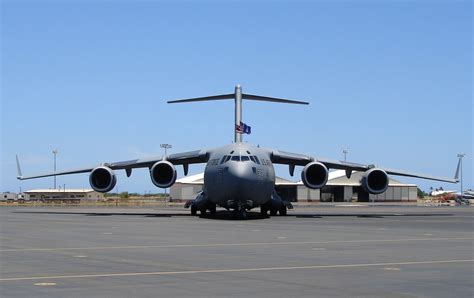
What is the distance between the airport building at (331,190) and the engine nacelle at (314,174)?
61053 mm

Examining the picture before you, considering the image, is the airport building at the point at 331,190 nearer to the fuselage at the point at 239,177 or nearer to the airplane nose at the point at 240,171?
the fuselage at the point at 239,177

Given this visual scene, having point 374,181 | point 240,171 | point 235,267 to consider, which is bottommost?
point 235,267

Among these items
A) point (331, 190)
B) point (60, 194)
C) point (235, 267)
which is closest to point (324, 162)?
point (235, 267)

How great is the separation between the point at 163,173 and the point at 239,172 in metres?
6.84

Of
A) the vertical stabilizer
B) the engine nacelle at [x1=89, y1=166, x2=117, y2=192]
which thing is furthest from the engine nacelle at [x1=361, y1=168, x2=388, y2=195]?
the engine nacelle at [x1=89, y1=166, x2=117, y2=192]

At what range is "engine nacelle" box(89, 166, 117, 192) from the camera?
1650 inches

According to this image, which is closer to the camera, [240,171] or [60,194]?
[240,171]

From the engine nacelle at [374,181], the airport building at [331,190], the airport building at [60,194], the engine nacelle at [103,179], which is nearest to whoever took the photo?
the engine nacelle at [374,181]

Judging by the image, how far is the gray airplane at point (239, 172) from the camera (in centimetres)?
3653

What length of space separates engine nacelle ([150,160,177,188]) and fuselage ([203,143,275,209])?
2442mm

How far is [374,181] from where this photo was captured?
42.2m

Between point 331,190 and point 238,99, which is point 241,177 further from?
point 331,190

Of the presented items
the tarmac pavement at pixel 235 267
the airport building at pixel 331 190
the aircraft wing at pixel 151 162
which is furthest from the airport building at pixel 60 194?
the tarmac pavement at pixel 235 267

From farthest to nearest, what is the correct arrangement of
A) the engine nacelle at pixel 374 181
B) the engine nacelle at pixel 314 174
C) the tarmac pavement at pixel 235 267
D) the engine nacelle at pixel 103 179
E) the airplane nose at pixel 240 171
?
the engine nacelle at pixel 103 179 < the engine nacelle at pixel 374 181 < the engine nacelle at pixel 314 174 < the airplane nose at pixel 240 171 < the tarmac pavement at pixel 235 267
